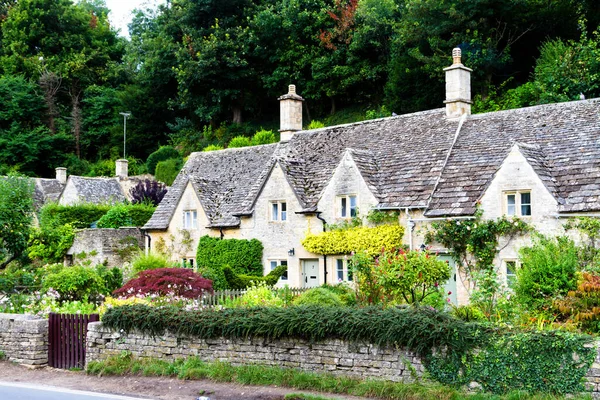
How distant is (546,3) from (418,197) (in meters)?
23.8

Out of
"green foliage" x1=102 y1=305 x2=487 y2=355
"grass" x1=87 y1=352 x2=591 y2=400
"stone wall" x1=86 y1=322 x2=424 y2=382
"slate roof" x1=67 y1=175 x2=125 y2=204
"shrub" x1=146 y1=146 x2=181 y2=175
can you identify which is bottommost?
"grass" x1=87 y1=352 x2=591 y2=400

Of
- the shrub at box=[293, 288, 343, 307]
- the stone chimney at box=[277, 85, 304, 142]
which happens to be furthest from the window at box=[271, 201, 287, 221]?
the shrub at box=[293, 288, 343, 307]

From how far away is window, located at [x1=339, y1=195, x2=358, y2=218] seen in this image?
27875 millimetres

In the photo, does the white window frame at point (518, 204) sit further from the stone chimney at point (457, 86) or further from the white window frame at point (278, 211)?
the white window frame at point (278, 211)

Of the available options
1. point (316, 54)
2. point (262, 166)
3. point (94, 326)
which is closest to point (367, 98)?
point (316, 54)

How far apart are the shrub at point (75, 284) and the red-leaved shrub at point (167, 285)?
295 centimetres

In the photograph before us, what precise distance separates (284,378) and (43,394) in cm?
496

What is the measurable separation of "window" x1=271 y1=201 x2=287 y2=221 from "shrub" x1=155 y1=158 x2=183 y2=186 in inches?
1033

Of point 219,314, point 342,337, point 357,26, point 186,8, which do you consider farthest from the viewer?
point 186,8

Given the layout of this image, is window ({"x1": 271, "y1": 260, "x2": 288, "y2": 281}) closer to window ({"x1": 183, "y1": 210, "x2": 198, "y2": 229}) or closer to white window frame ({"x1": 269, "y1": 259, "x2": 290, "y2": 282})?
white window frame ({"x1": 269, "y1": 259, "x2": 290, "y2": 282})

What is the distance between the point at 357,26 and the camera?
5394cm

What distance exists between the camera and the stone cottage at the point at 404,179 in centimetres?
2347

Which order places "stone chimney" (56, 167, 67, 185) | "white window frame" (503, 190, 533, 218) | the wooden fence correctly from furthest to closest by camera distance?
"stone chimney" (56, 167, 67, 185) → "white window frame" (503, 190, 533, 218) → the wooden fence

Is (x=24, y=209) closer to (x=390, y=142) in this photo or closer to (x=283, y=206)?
(x=283, y=206)
